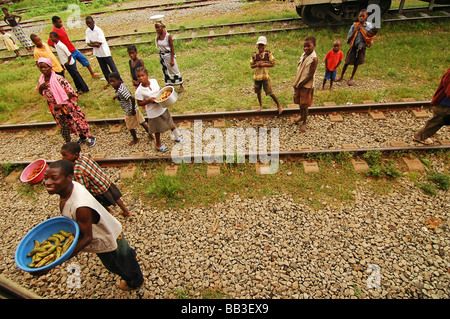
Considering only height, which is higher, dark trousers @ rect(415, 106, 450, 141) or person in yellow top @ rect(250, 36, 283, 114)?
person in yellow top @ rect(250, 36, 283, 114)

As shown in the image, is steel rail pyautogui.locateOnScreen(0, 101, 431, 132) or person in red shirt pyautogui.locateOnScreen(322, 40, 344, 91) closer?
steel rail pyautogui.locateOnScreen(0, 101, 431, 132)

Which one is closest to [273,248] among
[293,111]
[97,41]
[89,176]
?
[89,176]

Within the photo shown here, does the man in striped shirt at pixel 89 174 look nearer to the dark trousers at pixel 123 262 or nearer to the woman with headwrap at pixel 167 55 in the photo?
the dark trousers at pixel 123 262

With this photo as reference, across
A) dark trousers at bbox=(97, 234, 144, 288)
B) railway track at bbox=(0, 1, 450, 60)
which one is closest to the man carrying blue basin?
dark trousers at bbox=(97, 234, 144, 288)

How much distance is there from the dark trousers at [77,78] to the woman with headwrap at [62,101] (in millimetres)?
2520

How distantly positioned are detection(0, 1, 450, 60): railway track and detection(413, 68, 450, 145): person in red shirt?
5986 millimetres

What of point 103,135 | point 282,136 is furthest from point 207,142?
point 103,135

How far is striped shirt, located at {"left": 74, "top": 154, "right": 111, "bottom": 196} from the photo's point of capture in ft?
11.2

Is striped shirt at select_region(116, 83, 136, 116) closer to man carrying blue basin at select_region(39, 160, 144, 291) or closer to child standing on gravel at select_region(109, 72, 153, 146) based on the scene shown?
child standing on gravel at select_region(109, 72, 153, 146)

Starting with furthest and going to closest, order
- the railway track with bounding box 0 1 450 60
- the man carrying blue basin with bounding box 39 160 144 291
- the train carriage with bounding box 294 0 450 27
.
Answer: the railway track with bounding box 0 1 450 60 < the train carriage with bounding box 294 0 450 27 < the man carrying blue basin with bounding box 39 160 144 291

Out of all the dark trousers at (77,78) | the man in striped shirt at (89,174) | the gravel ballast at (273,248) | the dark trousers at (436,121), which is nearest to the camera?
→ the gravel ballast at (273,248)

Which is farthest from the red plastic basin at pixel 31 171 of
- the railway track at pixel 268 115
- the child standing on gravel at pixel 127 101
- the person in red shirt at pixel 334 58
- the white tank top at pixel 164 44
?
the person in red shirt at pixel 334 58

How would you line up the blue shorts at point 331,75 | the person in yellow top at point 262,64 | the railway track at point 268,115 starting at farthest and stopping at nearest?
the blue shorts at point 331,75, the person in yellow top at point 262,64, the railway track at point 268,115

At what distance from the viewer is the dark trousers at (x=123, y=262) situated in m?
2.87
